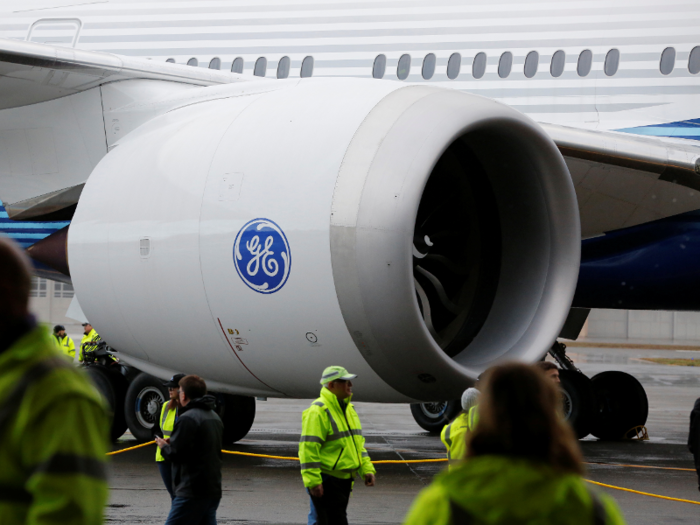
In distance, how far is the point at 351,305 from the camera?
15.4 ft

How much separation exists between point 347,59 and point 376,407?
700 centimetres

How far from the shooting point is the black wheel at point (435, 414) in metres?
10.7

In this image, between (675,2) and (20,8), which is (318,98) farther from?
(20,8)

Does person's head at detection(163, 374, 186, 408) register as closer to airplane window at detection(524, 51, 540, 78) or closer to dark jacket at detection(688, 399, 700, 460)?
dark jacket at detection(688, 399, 700, 460)

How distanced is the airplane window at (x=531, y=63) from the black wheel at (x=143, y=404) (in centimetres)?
462

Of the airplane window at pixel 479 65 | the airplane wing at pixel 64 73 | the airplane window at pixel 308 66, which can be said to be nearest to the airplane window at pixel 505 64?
the airplane window at pixel 479 65

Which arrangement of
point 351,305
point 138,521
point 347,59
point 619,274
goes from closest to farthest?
1. point 351,305
2. point 138,521
3. point 619,274
4. point 347,59

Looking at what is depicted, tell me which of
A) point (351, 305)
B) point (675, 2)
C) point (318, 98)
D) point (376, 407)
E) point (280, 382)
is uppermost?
point (675, 2)

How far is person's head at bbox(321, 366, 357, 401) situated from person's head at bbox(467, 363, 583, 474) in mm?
2958

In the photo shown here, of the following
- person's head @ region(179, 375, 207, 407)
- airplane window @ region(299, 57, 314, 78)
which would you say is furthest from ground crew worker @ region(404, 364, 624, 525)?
airplane window @ region(299, 57, 314, 78)

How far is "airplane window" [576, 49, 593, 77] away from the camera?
8.45 meters

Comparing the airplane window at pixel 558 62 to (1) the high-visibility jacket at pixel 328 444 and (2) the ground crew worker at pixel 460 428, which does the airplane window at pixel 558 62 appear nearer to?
(2) the ground crew worker at pixel 460 428

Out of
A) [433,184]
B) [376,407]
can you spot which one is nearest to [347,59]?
[433,184]

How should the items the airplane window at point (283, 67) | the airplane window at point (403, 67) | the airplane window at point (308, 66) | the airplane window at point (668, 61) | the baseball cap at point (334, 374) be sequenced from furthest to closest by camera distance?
1. the airplane window at point (283, 67)
2. the airplane window at point (308, 66)
3. the airplane window at point (403, 67)
4. the airplane window at point (668, 61)
5. the baseball cap at point (334, 374)
